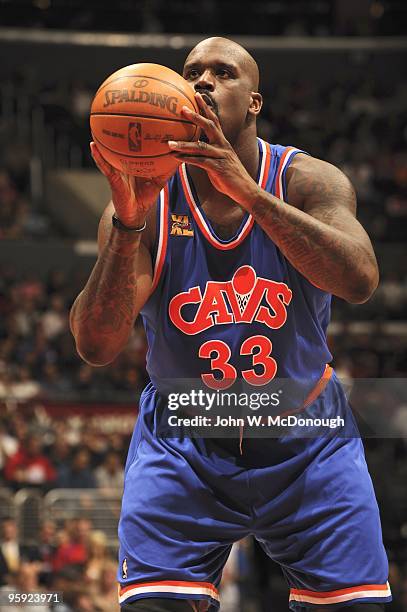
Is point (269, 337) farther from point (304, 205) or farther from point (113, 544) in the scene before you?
point (113, 544)

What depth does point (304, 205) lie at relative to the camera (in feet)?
11.7

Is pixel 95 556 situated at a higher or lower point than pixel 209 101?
lower

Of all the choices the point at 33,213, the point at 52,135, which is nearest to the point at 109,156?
the point at 33,213

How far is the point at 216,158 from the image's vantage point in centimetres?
305

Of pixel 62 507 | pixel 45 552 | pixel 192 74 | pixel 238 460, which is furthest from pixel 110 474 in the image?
pixel 192 74

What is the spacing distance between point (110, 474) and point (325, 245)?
7049 millimetres

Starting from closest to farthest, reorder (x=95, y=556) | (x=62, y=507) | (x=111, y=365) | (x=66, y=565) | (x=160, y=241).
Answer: (x=160, y=241)
(x=66, y=565)
(x=95, y=556)
(x=62, y=507)
(x=111, y=365)

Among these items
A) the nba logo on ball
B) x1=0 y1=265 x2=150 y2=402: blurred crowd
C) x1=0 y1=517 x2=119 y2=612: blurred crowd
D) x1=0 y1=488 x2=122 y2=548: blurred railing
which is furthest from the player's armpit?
x1=0 y1=265 x2=150 y2=402: blurred crowd

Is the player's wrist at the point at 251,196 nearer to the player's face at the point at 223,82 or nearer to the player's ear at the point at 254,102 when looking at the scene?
the player's face at the point at 223,82

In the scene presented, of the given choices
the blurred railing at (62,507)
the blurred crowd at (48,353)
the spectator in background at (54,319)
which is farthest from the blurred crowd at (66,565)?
the spectator in background at (54,319)

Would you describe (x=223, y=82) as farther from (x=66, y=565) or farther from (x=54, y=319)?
(x=54, y=319)

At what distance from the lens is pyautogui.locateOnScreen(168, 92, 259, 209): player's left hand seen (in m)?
3.03

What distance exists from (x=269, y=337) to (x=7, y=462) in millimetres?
6691

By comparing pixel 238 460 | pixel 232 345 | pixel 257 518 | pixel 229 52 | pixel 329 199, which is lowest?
pixel 257 518
